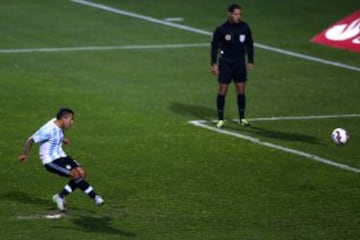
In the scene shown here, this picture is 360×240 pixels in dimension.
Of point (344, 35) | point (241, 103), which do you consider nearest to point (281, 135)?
point (241, 103)

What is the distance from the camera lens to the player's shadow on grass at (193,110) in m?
27.9

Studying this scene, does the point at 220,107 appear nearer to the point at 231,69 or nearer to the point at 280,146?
the point at 231,69

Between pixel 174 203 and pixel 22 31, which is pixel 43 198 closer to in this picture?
pixel 174 203

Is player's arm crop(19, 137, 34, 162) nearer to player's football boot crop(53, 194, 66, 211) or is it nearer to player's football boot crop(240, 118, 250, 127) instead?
player's football boot crop(53, 194, 66, 211)

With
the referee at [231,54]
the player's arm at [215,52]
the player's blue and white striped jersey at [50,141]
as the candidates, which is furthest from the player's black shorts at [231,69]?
the player's blue and white striped jersey at [50,141]

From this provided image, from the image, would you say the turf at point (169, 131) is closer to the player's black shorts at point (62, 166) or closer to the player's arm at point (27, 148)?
the player's black shorts at point (62, 166)

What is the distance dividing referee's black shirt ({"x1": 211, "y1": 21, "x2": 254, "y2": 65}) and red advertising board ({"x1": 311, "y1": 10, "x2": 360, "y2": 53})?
10338 mm

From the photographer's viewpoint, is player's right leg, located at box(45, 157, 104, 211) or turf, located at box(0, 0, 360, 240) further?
turf, located at box(0, 0, 360, 240)

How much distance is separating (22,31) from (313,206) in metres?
19.5

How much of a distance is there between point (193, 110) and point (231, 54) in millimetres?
2282

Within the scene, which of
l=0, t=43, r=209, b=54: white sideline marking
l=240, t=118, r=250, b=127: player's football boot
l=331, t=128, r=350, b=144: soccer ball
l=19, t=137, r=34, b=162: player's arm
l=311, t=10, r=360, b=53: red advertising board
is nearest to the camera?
l=19, t=137, r=34, b=162: player's arm

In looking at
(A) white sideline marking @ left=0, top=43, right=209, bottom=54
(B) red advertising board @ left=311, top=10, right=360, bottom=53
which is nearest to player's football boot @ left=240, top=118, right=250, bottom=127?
(A) white sideline marking @ left=0, top=43, right=209, bottom=54

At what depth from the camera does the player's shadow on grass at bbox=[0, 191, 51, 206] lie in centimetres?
2022

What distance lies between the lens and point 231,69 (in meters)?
26.7
